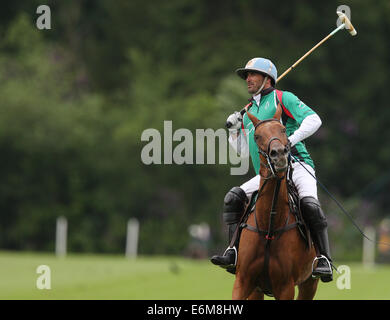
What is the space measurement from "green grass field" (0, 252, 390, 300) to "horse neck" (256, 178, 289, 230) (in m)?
8.33

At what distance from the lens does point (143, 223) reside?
3944 cm

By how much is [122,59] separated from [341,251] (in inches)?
795

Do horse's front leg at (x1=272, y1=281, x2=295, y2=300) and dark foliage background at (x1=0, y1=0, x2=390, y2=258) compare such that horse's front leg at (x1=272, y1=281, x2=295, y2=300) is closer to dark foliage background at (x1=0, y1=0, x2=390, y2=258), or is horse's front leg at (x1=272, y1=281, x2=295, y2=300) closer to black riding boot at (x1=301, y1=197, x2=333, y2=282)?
black riding boot at (x1=301, y1=197, x2=333, y2=282)

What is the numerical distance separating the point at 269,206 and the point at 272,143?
3.04 ft

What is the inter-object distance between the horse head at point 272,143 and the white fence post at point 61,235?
84.6 ft

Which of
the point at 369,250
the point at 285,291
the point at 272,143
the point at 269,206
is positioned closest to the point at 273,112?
the point at 269,206

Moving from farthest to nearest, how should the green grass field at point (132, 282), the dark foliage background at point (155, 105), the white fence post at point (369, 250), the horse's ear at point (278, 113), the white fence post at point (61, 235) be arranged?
1. the dark foliage background at point (155, 105)
2. the white fence post at point (61, 235)
3. the white fence post at point (369, 250)
4. the green grass field at point (132, 282)
5. the horse's ear at point (278, 113)

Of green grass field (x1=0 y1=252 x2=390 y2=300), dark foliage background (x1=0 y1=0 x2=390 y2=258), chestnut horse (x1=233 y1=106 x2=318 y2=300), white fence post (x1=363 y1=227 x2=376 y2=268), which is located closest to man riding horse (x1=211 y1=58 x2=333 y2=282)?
A: chestnut horse (x1=233 y1=106 x2=318 y2=300)

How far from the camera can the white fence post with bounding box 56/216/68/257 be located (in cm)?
3506

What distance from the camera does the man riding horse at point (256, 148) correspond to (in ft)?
32.3

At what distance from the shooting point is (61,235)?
36.2 m

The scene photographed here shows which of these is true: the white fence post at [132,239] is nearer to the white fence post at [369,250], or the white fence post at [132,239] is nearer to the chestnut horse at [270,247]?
the white fence post at [369,250]

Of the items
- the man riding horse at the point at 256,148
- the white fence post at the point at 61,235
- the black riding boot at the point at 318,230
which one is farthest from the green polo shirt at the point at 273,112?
the white fence post at the point at 61,235

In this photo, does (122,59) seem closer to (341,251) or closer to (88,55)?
(88,55)
